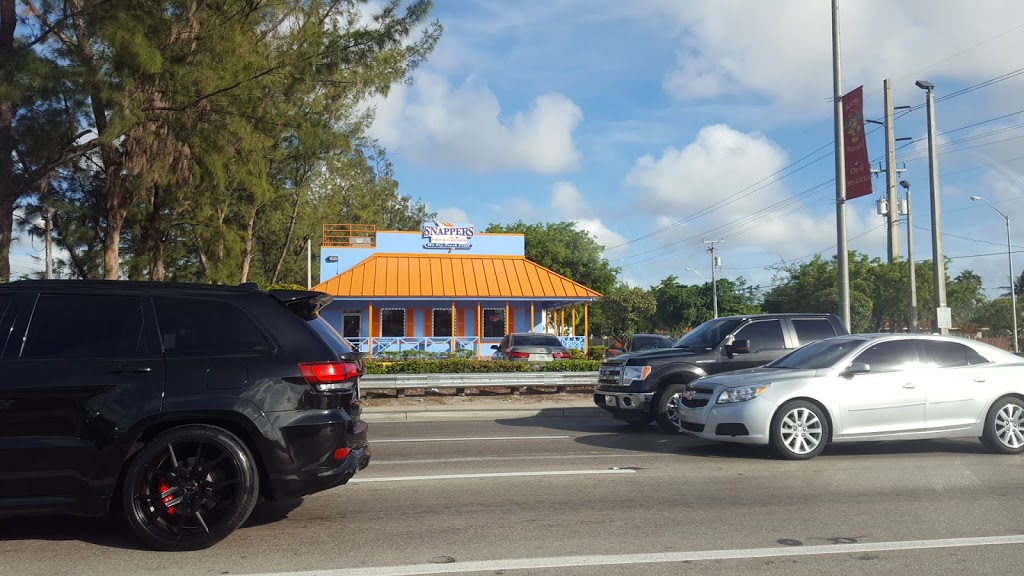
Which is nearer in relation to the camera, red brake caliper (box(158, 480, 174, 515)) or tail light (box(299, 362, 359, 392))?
red brake caliper (box(158, 480, 174, 515))

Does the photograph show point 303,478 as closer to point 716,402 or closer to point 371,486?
point 371,486

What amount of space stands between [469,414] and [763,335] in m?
6.25

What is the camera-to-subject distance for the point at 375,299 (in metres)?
32.7

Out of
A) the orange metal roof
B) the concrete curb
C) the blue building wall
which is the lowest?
the concrete curb

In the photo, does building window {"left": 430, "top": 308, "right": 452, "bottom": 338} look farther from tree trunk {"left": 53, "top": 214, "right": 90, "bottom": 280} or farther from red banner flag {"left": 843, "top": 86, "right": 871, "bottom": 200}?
red banner flag {"left": 843, "top": 86, "right": 871, "bottom": 200}

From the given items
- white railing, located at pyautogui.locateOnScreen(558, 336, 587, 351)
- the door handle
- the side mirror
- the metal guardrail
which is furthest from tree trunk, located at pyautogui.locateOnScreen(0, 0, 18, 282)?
white railing, located at pyautogui.locateOnScreen(558, 336, 587, 351)

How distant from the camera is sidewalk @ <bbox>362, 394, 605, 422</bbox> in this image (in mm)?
15961

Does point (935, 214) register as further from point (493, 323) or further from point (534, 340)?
point (493, 323)

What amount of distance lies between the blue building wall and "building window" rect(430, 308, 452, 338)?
262 cm

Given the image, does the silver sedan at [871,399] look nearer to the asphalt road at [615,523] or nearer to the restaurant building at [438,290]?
the asphalt road at [615,523]

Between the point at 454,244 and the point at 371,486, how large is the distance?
28.0 metres

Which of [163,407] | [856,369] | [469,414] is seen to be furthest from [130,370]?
[469,414]

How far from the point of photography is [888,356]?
9953mm

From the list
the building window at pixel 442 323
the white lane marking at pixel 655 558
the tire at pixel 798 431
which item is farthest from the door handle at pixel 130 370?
the building window at pixel 442 323
